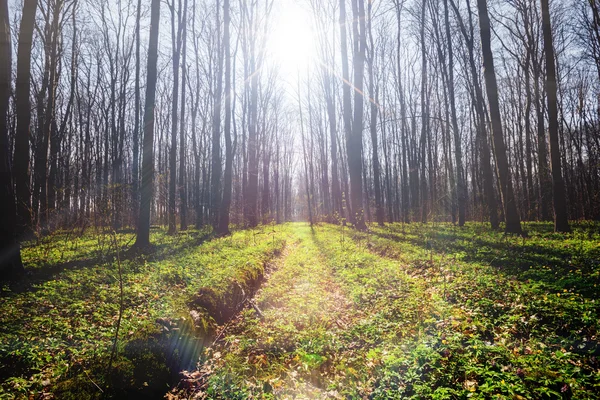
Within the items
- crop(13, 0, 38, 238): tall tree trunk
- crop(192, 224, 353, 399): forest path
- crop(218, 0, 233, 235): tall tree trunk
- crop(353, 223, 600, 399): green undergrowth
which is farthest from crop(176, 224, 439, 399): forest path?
crop(218, 0, 233, 235): tall tree trunk

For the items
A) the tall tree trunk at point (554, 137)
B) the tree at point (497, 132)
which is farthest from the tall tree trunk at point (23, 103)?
the tall tree trunk at point (554, 137)

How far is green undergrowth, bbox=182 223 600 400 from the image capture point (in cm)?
272

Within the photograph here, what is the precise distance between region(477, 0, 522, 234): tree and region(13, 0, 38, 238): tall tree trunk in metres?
14.1

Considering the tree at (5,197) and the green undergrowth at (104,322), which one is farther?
the tree at (5,197)

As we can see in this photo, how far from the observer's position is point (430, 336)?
3797mm

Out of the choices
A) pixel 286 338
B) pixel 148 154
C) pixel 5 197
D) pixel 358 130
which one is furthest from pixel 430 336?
pixel 358 130

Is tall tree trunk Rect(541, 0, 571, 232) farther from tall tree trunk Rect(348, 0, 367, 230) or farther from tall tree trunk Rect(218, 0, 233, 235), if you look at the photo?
tall tree trunk Rect(218, 0, 233, 235)

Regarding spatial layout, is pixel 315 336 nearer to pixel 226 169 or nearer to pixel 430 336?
pixel 430 336

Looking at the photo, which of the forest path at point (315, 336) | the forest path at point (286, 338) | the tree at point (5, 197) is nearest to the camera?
the forest path at point (315, 336)

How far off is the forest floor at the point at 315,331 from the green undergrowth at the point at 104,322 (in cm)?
2

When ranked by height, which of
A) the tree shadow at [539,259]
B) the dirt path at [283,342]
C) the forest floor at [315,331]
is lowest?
the dirt path at [283,342]

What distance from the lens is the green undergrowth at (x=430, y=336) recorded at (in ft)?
8.93

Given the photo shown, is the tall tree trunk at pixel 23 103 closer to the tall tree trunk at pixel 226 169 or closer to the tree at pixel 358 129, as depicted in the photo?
the tall tree trunk at pixel 226 169

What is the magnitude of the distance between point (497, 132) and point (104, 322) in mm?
12580
